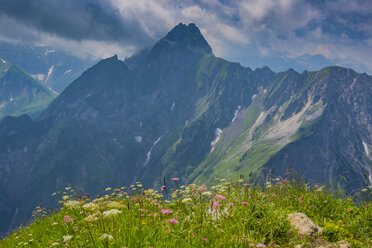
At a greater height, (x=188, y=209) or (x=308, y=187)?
(x=308, y=187)

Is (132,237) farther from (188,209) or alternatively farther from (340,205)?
(340,205)

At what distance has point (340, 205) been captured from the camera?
7336 millimetres

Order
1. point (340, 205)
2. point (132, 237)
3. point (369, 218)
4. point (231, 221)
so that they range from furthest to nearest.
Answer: point (340, 205) < point (369, 218) < point (231, 221) < point (132, 237)

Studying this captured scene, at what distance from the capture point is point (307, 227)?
5551 millimetres

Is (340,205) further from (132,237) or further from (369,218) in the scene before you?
(132,237)

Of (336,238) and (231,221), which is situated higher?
(231,221)

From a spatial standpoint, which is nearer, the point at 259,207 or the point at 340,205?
the point at 259,207

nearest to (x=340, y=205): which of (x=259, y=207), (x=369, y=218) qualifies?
(x=369, y=218)

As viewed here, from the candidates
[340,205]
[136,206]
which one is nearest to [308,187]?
[340,205]

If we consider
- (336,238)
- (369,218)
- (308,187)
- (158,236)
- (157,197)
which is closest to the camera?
(158,236)

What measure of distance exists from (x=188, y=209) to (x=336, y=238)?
3.96 m

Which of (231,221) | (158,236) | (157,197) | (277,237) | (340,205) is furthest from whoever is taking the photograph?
(157,197)

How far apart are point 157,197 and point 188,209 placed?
1805 mm

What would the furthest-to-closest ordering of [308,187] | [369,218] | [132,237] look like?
[308,187]
[369,218]
[132,237]
